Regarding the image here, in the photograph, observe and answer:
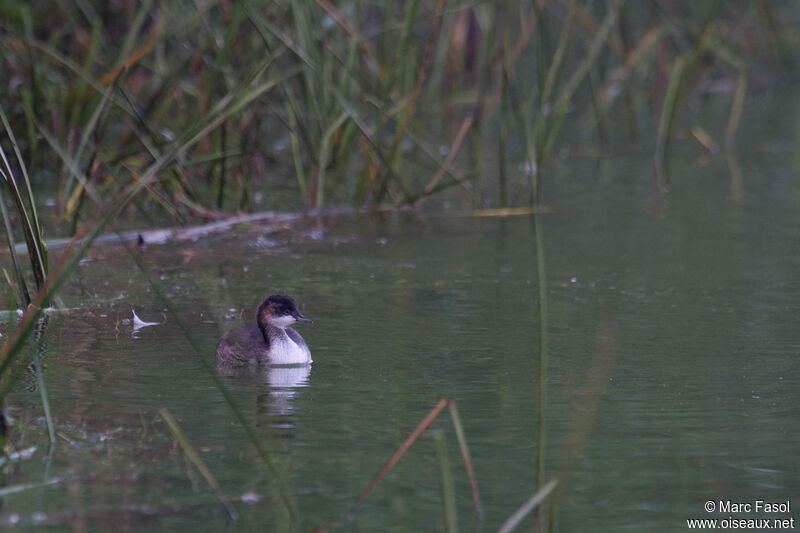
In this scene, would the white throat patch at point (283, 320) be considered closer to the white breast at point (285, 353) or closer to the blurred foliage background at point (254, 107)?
the white breast at point (285, 353)

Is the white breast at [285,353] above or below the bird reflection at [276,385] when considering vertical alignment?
above

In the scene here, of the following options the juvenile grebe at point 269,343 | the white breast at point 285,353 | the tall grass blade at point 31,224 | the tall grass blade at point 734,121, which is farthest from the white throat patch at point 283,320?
the tall grass blade at point 734,121

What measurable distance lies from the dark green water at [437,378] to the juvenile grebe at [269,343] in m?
0.09

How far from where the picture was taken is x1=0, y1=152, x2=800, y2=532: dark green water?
3.84 meters

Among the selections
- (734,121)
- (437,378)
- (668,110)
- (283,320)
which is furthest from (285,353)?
(734,121)

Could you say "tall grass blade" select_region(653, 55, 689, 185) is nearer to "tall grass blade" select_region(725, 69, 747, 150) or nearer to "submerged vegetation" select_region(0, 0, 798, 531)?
"submerged vegetation" select_region(0, 0, 798, 531)

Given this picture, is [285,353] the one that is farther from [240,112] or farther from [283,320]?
[240,112]

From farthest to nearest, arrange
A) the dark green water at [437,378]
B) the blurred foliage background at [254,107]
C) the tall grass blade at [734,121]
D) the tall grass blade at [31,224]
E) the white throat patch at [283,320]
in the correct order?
the tall grass blade at [734,121]
the blurred foliage background at [254,107]
the white throat patch at [283,320]
the tall grass blade at [31,224]
the dark green water at [437,378]

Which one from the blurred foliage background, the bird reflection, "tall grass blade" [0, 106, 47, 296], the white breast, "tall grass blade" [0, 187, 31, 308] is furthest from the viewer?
the blurred foliage background

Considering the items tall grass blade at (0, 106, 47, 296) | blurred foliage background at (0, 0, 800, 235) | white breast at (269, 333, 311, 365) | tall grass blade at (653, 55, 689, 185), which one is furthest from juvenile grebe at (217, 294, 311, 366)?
tall grass blade at (653, 55, 689, 185)

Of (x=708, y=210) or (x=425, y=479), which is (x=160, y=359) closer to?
(x=425, y=479)

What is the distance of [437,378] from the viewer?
17.0 ft

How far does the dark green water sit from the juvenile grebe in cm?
9

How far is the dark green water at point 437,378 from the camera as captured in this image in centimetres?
384
